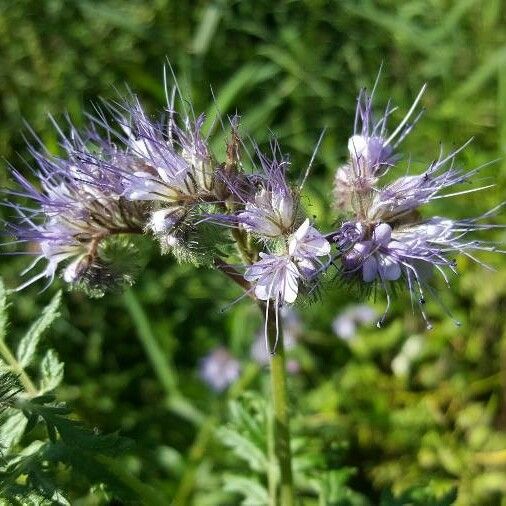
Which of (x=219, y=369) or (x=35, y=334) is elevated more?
(x=35, y=334)

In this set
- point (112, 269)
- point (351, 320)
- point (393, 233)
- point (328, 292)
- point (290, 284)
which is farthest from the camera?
point (351, 320)

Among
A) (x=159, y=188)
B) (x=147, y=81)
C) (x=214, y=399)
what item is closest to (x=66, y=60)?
(x=147, y=81)

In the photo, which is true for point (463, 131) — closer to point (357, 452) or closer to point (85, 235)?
point (357, 452)

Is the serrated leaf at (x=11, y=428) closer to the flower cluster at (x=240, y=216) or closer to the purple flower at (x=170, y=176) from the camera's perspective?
the flower cluster at (x=240, y=216)

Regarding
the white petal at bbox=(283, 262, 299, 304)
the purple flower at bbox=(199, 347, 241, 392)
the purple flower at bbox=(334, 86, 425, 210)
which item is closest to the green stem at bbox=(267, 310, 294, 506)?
the white petal at bbox=(283, 262, 299, 304)

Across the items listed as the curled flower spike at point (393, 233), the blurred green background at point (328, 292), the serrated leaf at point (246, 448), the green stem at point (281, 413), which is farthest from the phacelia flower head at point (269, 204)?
the blurred green background at point (328, 292)

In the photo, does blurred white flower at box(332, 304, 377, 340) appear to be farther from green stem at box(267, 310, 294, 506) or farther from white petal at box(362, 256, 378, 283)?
white petal at box(362, 256, 378, 283)

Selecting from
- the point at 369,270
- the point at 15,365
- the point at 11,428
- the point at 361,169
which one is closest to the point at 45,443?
the point at 11,428

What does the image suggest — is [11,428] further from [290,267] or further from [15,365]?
[290,267]
